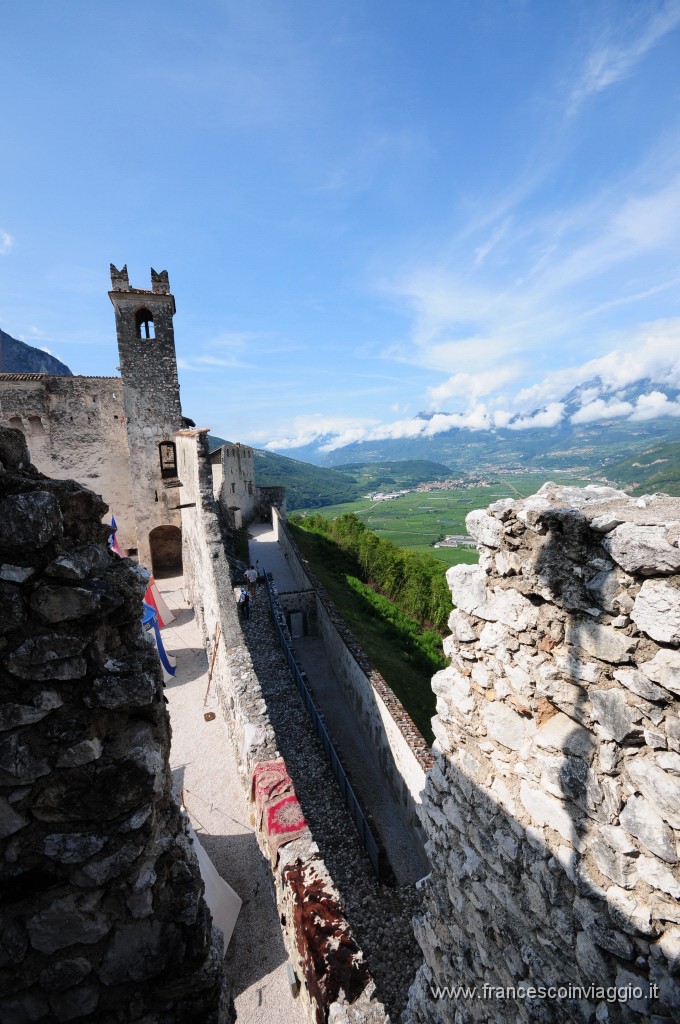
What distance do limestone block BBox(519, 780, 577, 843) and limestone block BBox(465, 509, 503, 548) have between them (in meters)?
1.49

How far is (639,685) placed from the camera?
86.6 inches

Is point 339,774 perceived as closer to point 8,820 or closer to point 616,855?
point 8,820

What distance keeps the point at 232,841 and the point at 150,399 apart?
15490 mm

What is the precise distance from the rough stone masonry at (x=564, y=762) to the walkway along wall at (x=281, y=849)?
1.26 metres

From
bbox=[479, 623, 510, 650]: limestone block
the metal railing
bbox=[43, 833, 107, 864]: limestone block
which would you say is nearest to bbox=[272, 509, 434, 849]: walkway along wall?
the metal railing

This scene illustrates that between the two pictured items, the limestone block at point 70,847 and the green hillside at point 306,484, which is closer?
the limestone block at point 70,847

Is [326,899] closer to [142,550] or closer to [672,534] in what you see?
[672,534]

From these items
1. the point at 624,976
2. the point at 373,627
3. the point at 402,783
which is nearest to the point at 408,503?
the point at 373,627

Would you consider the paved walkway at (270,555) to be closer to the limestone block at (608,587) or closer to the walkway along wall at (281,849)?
the walkway along wall at (281,849)

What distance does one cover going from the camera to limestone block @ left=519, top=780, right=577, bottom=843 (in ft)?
8.45

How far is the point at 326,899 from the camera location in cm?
501

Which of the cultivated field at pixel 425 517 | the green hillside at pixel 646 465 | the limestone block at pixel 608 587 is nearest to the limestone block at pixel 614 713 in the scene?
the limestone block at pixel 608 587

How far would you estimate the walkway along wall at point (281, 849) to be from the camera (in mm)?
4459

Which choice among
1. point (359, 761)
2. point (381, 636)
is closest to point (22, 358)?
point (381, 636)
